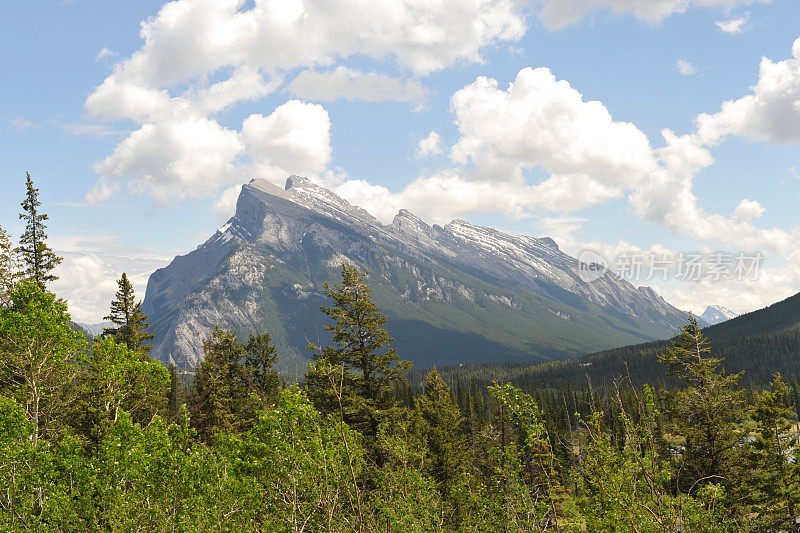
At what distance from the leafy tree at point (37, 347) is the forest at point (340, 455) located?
74 millimetres

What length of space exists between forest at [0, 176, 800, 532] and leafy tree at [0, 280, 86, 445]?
0.24 ft

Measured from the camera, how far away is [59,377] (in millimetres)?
20984

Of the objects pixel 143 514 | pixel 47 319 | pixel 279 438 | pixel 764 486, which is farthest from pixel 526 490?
→ pixel 764 486

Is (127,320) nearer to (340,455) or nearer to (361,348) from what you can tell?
(361,348)

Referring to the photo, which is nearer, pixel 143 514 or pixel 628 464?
pixel 628 464

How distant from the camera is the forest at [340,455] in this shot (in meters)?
10.4

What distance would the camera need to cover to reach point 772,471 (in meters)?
25.7

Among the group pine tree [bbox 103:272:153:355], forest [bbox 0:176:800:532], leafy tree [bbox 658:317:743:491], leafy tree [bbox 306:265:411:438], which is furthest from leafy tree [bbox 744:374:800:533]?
pine tree [bbox 103:272:153:355]

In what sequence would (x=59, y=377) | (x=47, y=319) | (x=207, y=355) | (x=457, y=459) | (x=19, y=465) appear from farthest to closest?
(x=207, y=355)
(x=457, y=459)
(x=59, y=377)
(x=47, y=319)
(x=19, y=465)

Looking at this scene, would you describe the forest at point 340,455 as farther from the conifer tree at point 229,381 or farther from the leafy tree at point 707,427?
the conifer tree at point 229,381

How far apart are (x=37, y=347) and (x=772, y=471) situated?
35.8m

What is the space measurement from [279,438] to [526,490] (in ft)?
24.3

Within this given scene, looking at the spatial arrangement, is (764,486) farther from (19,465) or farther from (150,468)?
(19,465)

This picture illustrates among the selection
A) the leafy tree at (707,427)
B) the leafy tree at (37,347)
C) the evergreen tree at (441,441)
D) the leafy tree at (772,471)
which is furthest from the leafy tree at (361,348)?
the leafy tree at (772,471)
